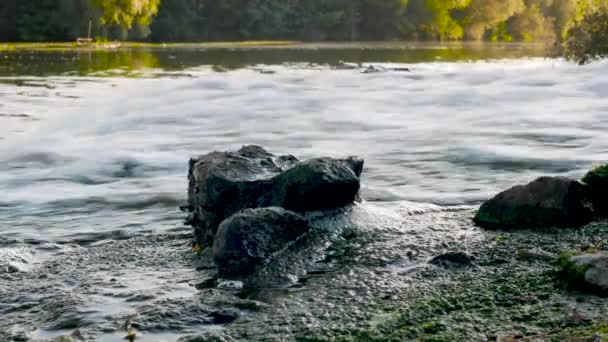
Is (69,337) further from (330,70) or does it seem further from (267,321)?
(330,70)

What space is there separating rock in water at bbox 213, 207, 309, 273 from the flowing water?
20cm

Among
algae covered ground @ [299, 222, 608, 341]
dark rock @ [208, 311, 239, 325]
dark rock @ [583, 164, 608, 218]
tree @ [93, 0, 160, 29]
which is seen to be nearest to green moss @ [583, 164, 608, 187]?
dark rock @ [583, 164, 608, 218]

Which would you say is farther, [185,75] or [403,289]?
[185,75]

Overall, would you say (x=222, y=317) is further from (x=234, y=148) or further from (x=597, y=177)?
(x=234, y=148)

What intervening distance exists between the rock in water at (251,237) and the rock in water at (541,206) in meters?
1.85

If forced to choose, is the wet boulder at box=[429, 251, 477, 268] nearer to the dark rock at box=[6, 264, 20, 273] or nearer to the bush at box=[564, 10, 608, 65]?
the dark rock at box=[6, 264, 20, 273]

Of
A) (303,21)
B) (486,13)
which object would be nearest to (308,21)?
(303,21)

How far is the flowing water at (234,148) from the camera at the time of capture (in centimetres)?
514

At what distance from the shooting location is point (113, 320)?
4.89m

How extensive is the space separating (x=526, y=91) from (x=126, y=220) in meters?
17.2

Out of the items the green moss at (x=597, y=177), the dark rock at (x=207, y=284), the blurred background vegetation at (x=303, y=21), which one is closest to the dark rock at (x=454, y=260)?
the dark rock at (x=207, y=284)

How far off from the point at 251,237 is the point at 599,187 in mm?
3463

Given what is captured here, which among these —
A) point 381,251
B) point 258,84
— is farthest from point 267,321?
point 258,84

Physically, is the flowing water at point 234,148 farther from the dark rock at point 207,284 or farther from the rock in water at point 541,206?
the rock in water at point 541,206
